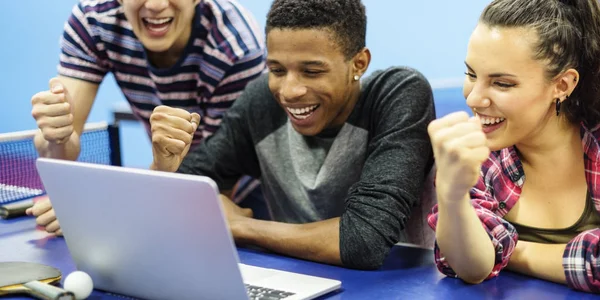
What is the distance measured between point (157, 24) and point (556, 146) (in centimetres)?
136

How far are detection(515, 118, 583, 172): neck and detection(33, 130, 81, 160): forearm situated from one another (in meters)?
1.42

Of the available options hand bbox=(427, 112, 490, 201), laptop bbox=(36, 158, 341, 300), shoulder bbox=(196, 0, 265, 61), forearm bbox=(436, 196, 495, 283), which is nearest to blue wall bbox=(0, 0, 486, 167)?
shoulder bbox=(196, 0, 265, 61)

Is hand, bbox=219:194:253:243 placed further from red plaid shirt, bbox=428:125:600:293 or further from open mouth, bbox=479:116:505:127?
open mouth, bbox=479:116:505:127

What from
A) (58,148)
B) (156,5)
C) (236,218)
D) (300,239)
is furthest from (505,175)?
(58,148)

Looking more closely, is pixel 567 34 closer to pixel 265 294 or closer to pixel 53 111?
pixel 265 294

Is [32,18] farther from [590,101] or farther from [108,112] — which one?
[590,101]

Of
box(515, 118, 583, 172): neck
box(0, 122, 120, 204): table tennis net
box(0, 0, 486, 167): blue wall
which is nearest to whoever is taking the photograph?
box(515, 118, 583, 172): neck

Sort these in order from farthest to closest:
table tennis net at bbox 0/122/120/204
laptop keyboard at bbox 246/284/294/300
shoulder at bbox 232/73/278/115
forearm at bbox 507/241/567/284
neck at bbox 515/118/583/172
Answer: table tennis net at bbox 0/122/120/204, shoulder at bbox 232/73/278/115, neck at bbox 515/118/583/172, forearm at bbox 507/241/567/284, laptop keyboard at bbox 246/284/294/300

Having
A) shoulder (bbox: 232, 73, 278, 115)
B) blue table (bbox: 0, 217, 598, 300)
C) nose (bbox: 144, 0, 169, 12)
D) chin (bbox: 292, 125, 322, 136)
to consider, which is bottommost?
blue table (bbox: 0, 217, 598, 300)

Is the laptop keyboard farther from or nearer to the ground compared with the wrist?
farther from the ground

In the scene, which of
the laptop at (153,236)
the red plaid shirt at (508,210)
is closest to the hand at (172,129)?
the laptop at (153,236)

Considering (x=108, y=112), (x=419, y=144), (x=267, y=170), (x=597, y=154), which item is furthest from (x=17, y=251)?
(x=108, y=112)

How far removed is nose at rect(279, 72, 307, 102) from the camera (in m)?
2.29

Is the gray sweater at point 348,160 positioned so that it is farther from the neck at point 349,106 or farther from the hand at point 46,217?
the hand at point 46,217
